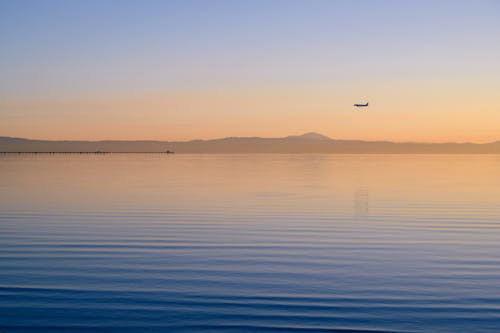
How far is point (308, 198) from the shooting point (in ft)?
146

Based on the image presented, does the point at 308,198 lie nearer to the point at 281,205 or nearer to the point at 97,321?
the point at 281,205

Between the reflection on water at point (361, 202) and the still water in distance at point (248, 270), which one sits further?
the reflection on water at point (361, 202)

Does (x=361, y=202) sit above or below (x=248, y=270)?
below

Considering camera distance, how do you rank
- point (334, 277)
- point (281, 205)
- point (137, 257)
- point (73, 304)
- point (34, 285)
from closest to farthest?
point (73, 304) < point (34, 285) < point (334, 277) < point (137, 257) < point (281, 205)

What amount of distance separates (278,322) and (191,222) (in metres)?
17.9

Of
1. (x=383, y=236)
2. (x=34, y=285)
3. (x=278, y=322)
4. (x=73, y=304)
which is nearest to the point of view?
(x=278, y=322)

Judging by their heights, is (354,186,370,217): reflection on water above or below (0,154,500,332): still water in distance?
below

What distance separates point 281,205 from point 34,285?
25.4m

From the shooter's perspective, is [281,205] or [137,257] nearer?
[137,257]

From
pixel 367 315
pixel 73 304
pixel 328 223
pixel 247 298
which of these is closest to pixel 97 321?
pixel 73 304

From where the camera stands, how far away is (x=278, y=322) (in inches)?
456

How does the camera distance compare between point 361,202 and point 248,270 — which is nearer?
point 248,270

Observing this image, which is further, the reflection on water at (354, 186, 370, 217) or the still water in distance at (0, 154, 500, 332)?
the reflection on water at (354, 186, 370, 217)

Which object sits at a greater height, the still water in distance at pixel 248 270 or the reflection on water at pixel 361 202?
the still water in distance at pixel 248 270
